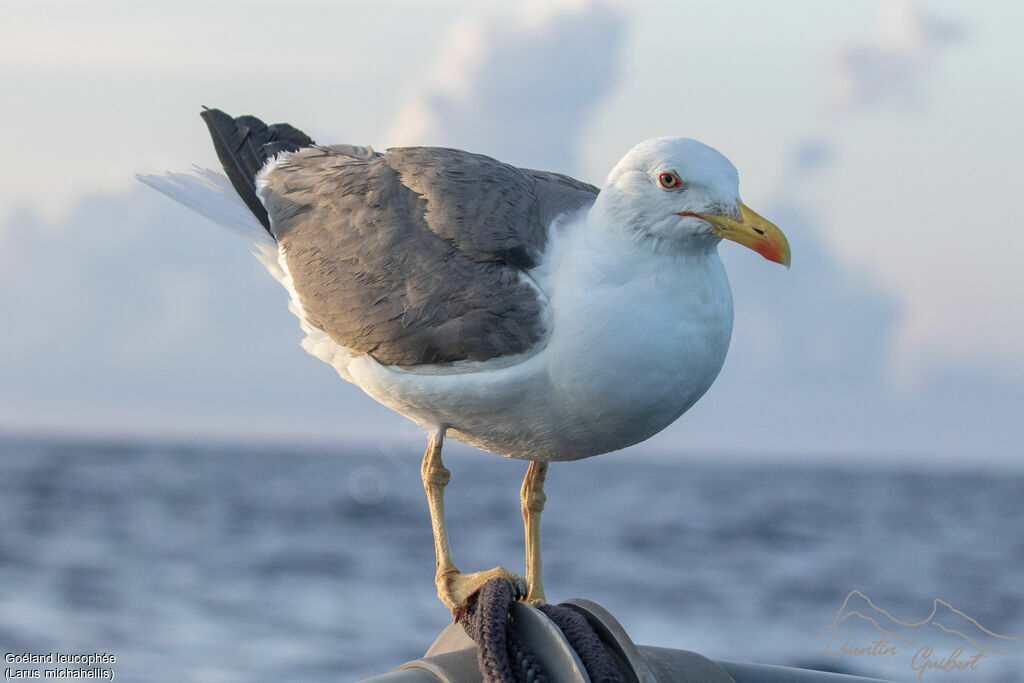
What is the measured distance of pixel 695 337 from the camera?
3.44 metres

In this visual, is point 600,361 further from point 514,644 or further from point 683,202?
point 514,644

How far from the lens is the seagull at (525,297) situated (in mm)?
3395

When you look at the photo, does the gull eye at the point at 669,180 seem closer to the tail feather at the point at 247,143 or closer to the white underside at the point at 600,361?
the white underside at the point at 600,361

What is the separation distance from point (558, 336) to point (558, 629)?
0.86 meters

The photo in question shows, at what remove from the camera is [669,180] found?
11.3ft

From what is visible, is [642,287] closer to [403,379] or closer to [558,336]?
[558,336]

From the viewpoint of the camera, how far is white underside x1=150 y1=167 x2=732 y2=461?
3.37 m

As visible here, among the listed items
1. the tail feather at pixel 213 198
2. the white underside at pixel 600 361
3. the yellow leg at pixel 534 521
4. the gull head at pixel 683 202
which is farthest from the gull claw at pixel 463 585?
the tail feather at pixel 213 198

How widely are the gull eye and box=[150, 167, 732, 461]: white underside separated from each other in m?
0.21

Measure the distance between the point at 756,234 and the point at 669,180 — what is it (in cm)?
31

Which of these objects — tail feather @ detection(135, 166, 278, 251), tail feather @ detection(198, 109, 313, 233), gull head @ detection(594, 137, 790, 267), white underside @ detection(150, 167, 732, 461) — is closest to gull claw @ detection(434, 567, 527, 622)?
white underside @ detection(150, 167, 732, 461)

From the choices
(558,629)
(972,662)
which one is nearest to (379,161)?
(558,629)

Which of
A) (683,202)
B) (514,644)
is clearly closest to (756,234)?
(683,202)

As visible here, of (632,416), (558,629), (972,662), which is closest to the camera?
(558,629)
